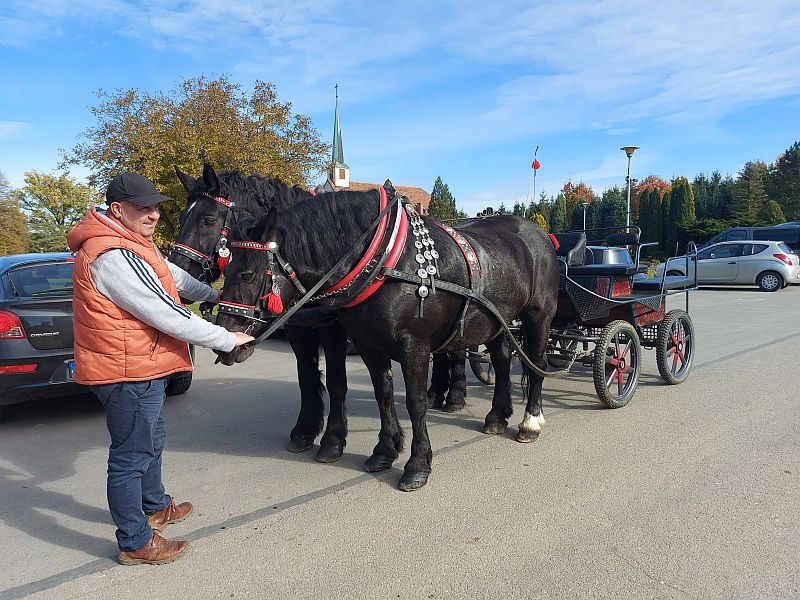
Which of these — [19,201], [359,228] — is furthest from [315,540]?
[19,201]

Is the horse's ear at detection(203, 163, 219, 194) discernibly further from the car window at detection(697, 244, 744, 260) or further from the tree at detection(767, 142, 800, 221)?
the tree at detection(767, 142, 800, 221)

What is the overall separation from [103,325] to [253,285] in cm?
80

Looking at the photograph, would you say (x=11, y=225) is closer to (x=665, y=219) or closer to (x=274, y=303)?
(x=274, y=303)

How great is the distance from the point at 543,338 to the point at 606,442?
3.08 ft

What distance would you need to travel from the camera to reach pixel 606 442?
4324 millimetres

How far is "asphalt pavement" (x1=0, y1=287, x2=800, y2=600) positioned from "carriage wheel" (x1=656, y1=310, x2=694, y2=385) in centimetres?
52

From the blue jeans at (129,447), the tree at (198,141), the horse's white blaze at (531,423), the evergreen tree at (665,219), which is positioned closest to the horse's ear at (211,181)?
the blue jeans at (129,447)

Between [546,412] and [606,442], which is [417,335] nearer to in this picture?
[606,442]

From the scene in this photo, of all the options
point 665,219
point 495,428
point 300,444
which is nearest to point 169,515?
point 300,444

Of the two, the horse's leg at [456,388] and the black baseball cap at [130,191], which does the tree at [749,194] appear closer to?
the horse's leg at [456,388]

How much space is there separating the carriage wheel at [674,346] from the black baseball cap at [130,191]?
16.8 ft

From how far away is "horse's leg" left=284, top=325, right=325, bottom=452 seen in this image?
4.25m

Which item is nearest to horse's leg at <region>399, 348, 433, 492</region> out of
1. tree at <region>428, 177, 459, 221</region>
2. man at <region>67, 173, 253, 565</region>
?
man at <region>67, 173, 253, 565</region>

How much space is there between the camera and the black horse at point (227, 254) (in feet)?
12.7
